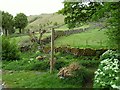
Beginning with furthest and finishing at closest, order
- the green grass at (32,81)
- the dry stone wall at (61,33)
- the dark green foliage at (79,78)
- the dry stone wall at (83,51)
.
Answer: the dry stone wall at (61,33), the dry stone wall at (83,51), the dark green foliage at (79,78), the green grass at (32,81)

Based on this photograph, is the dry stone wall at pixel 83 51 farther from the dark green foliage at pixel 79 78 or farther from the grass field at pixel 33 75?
the dark green foliage at pixel 79 78

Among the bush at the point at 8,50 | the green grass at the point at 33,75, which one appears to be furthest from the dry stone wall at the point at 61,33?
the green grass at the point at 33,75

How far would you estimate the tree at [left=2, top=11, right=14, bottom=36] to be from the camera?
114 feet

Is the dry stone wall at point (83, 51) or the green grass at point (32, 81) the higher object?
the dry stone wall at point (83, 51)

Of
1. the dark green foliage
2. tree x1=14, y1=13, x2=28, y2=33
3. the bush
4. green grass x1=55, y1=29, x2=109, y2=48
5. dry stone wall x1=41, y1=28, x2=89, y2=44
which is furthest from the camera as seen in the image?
tree x1=14, y1=13, x2=28, y2=33

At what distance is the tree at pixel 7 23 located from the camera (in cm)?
3484

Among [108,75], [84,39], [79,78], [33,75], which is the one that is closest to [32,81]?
[33,75]

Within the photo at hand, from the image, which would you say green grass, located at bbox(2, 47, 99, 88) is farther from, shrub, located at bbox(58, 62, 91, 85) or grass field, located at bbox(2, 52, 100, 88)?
shrub, located at bbox(58, 62, 91, 85)

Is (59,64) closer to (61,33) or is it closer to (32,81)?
(32,81)

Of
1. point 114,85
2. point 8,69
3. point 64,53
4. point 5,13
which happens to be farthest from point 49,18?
point 114,85

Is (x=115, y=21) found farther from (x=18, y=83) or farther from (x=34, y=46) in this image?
(x=34, y=46)

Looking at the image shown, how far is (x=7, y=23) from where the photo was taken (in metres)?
35.1

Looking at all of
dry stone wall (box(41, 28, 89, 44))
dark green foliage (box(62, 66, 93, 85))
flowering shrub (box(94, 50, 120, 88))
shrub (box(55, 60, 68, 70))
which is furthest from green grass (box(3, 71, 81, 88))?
dry stone wall (box(41, 28, 89, 44))

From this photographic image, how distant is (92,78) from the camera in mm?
13852
